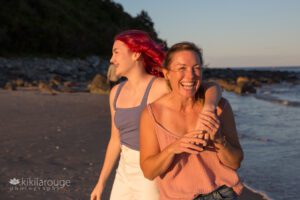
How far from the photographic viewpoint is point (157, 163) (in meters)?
2.57

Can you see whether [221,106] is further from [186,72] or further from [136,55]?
[136,55]

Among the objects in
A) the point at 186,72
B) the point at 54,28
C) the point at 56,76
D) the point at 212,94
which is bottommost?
the point at 56,76

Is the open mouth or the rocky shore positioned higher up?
the open mouth

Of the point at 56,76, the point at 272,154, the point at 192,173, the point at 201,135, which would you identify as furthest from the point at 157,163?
the point at 56,76

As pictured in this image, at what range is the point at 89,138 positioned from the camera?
33.2ft

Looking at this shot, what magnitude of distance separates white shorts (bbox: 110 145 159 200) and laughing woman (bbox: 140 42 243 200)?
0.50m

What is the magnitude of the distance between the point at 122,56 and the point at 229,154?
120 centimetres

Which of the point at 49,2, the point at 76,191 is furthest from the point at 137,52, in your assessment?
the point at 49,2

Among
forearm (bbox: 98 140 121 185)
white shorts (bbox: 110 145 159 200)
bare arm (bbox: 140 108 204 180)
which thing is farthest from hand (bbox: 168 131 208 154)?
forearm (bbox: 98 140 121 185)

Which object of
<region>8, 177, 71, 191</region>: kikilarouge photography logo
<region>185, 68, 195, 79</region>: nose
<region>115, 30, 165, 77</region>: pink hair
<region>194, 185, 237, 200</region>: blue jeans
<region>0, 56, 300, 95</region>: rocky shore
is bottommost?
<region>0, 56, 300, 95</region>: rocky shore

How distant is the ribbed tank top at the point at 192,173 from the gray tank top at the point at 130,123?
66 cm

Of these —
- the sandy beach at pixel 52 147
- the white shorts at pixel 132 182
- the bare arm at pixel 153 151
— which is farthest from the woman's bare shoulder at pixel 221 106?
the sandy beach at pixel 52 147

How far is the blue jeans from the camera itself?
2605 mm

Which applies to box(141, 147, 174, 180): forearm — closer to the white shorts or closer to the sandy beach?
the white shorts
